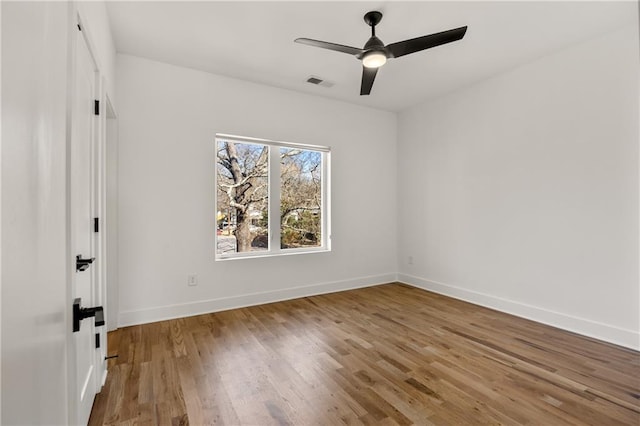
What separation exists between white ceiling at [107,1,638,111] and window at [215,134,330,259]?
36.4 inches

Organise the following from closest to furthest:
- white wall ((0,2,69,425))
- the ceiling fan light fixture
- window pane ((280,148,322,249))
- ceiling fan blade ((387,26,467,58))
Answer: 1. white wall ((0,2,69,425))
2. ceiling fan blade ((387,26,467,58))
3. the ceiling fan light fixture
4. window pane ((280,148,322,249))

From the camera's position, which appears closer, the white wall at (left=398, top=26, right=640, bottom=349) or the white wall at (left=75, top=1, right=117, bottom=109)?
the white wall at (left=75, top=1, right=117, bottom=109)

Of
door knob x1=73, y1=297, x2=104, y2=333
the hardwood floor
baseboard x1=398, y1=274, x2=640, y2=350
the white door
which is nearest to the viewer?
door knob x1=73, y1=297, x2=104, y2=333

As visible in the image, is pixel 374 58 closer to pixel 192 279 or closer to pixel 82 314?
pixel 82 314

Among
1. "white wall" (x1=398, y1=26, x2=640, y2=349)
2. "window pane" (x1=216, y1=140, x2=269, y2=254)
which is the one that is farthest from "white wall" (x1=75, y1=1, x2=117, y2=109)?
"white wall" (x1=398, y1=26, x2=640, y2=349)

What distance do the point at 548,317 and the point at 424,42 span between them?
2.94 meters

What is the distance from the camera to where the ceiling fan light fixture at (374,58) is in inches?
93.3

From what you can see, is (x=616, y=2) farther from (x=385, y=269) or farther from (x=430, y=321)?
(x=385, y=269)

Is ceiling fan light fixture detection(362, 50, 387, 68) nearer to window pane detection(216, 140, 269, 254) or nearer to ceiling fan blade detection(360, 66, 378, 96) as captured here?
ceiling fan blade detection(360, 66, 378, 96)

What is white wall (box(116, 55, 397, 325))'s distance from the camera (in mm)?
3145

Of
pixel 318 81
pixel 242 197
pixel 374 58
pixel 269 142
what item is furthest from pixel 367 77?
Result: pixel 242 197

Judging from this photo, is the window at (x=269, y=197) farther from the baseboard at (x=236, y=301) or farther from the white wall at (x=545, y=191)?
the white wall at (x=545, y=191)

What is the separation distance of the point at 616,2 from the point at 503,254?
7.92 feet

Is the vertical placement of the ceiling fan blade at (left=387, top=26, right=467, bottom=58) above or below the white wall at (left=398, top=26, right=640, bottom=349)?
above
